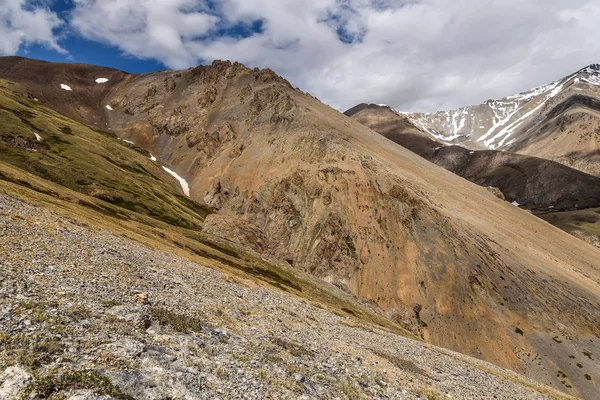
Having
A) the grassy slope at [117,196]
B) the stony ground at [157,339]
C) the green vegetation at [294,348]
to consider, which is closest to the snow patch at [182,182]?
the grassy slope at [117,196]

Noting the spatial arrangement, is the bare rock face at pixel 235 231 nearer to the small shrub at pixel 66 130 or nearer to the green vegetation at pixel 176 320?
the green vegetation at pixel 176 320

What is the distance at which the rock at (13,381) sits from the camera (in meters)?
11.1

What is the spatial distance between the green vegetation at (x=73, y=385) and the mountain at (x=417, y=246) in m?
15.2

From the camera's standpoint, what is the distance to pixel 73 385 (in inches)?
487

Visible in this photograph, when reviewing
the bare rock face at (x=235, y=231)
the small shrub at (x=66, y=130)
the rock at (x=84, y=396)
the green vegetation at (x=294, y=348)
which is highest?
the small shrub at (x=66, y=130)

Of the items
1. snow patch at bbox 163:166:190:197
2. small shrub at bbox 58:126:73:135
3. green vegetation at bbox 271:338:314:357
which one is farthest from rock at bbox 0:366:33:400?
small shrub at bbox 58:126:73:135

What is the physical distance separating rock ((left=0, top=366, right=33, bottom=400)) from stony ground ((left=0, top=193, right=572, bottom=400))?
0.16ft

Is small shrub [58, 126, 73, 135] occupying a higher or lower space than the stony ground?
higher

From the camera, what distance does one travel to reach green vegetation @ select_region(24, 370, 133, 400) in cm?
1156

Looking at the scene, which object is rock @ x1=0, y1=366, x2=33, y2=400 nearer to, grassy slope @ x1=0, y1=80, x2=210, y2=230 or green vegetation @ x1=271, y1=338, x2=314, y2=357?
green vegetation @ x1=271, y1=338, x2=314, y2=357

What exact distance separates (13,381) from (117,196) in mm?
96002

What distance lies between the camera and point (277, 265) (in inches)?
2918

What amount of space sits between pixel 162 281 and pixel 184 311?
7.07 meters

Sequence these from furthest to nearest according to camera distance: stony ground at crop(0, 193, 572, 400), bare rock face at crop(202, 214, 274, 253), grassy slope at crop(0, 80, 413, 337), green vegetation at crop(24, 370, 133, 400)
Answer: bare rock face at crop(202, 214, 274, 253) → grassy slope at crop(0, 80, 413, 337) → stony ground at crop(0, 193, 572, 400) → green vegetation at crop(24, 370, 133, 400)
